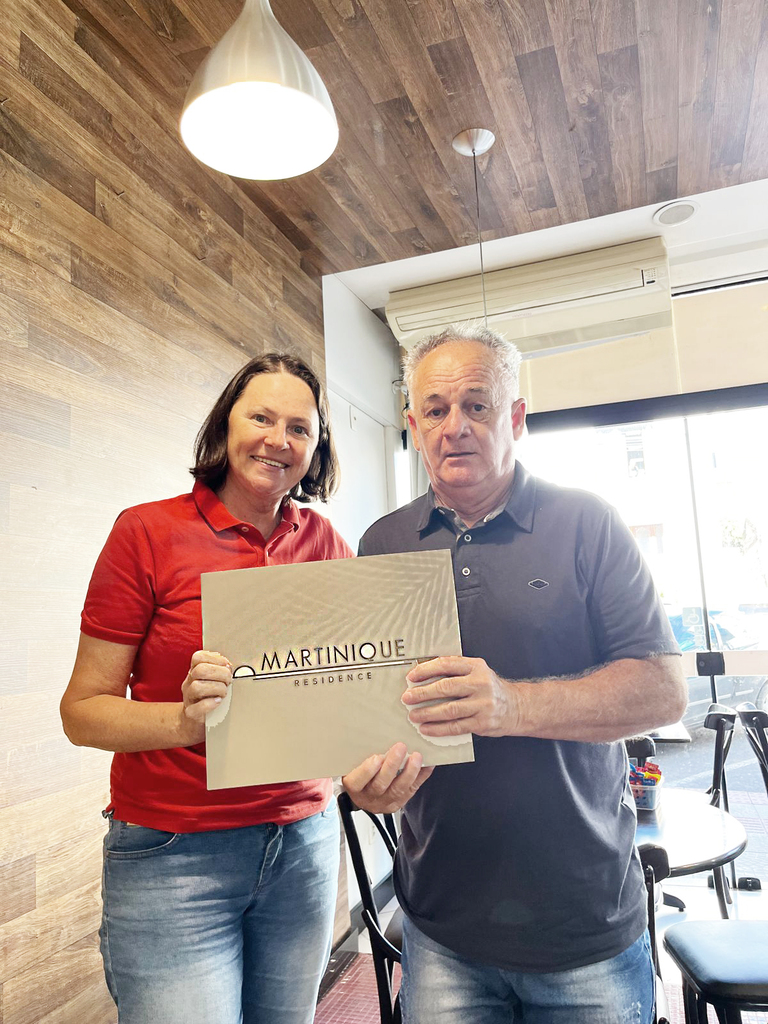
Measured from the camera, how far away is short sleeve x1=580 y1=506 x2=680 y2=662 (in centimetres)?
104

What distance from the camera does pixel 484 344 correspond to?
127cm

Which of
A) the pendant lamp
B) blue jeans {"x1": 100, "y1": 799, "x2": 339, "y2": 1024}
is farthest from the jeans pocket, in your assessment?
the pendant lamp

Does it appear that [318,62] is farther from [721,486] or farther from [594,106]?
[721,486]

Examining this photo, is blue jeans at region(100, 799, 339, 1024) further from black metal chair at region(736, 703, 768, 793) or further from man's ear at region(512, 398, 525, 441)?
black metal chair at region(736, 703, 768, 793)

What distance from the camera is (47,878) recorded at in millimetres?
1611

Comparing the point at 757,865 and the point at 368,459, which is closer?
the point at 757,865

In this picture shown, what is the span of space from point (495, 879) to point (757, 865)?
335 cm

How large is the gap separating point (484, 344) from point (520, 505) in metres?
0.30

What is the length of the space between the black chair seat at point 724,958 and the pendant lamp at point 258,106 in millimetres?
1929

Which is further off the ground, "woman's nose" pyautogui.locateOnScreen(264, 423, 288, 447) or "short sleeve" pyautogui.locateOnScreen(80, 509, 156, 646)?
"woman's nose" pyautogui.locateOnScreen(264, 423, 288, 447)

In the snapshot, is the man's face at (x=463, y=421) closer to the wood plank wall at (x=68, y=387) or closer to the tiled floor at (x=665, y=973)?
the wood plank wall at (x=68, y=387)

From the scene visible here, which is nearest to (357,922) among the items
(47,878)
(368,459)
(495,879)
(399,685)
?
(47,878)

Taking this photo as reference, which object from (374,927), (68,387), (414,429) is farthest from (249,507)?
(374,927)

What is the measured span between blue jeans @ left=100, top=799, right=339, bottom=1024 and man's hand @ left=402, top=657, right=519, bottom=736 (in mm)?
485
